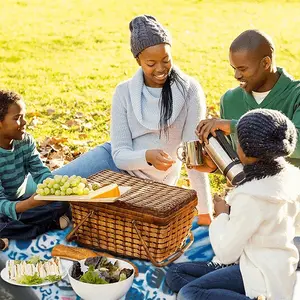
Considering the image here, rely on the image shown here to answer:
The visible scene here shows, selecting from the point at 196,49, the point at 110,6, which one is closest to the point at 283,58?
the point at 196,49

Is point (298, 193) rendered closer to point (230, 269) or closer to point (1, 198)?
point (230, 269)

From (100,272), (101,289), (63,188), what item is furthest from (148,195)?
(101,289)

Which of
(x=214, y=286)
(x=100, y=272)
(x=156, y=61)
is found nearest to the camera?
(x=214, y=286)

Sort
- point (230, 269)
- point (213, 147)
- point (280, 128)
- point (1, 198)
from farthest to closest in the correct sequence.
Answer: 1. point (1, 198)
2. point (213, 147)
3. point (230, 269)
4. point (280, 128)

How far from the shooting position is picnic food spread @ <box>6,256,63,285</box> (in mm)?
3172

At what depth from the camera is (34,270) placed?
3.27 metres

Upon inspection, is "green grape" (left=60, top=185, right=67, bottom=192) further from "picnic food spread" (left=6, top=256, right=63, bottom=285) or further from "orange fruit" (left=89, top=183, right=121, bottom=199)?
"picnic food spread" (left=6, top=256, right=63, bottom=285)

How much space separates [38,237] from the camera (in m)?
3.62

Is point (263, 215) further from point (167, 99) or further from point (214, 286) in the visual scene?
point (167, 99)

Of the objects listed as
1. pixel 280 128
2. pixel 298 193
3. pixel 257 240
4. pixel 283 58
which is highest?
pixel 280 128

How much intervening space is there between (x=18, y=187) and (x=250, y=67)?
4.82 ft

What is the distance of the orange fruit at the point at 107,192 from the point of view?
130 inches

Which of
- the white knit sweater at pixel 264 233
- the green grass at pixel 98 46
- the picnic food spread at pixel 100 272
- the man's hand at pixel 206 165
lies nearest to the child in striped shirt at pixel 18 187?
the picnic food spread at pixel 100 272

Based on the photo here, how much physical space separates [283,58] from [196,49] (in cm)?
126
